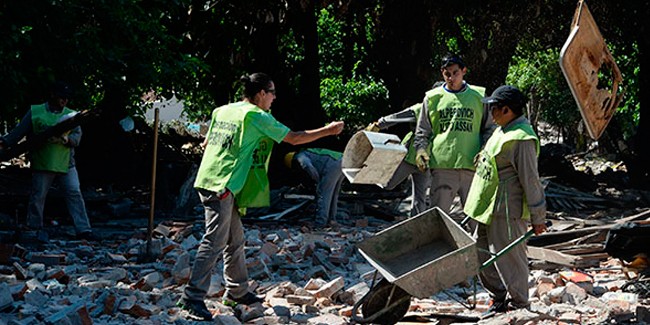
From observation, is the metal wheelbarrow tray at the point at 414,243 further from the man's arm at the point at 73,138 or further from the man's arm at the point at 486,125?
the man's arm at the point at 73,138

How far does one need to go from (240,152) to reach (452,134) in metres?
2.44

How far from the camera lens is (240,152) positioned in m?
7.05

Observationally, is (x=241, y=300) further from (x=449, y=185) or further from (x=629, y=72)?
(x=629, y=72)

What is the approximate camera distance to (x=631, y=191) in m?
18.7

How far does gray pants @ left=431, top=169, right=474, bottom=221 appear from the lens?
8.71 m

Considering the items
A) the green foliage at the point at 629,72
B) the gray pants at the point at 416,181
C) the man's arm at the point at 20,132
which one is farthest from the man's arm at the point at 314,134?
the green foliage at the point at 629,72

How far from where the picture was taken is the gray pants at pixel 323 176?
12.8m

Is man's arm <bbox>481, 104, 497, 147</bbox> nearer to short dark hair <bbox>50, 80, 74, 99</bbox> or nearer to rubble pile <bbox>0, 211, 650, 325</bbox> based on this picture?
rubble pile <bbox>0, 211, 650, 325</bbox>

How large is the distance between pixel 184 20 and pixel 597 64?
12805 mm

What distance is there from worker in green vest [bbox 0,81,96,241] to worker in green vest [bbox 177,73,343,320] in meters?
3.84

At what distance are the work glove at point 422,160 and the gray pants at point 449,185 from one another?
0.38ft

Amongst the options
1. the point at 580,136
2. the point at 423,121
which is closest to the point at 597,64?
the point at 423,121

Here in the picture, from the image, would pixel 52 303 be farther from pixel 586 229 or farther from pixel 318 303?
pixel 586 229

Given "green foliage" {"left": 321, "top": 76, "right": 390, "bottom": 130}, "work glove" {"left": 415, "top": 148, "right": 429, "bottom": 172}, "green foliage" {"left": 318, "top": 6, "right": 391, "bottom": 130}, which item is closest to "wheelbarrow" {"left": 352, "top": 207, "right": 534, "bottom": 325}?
"work glove" {"left": 415, "top": 148, "right": 429, "bottom": 172}
